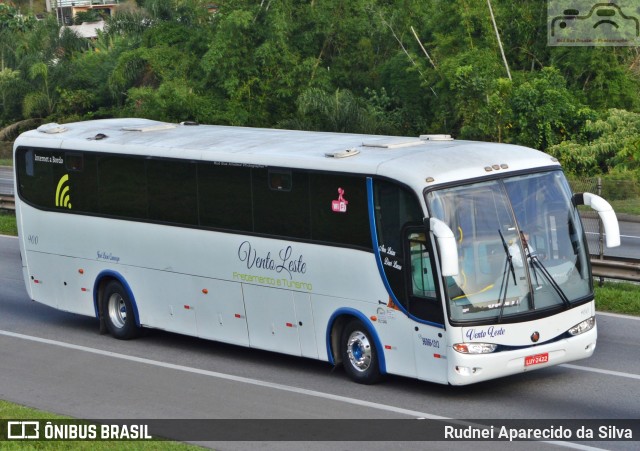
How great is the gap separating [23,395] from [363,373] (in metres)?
4.25

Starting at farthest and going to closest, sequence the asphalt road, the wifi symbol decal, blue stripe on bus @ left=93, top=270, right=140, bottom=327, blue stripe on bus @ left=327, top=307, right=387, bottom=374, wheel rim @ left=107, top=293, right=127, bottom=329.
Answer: the wifi symbol decal, wheel rim @ left=107, top=293, right=127, bottom=329, blue stripe on bus @ left=93, top=270, right=140, bottom=327, blue stripe on bus @ left=327, top=307, right=387, bottom=374, the asphalt road

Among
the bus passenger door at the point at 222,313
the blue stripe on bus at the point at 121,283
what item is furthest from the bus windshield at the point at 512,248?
the blue stripe on bus at the point at 121,283

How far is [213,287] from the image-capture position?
52.4 feet

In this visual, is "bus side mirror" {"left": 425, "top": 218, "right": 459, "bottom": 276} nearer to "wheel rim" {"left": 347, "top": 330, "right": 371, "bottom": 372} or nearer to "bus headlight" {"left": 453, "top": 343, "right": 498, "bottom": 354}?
"bus headlight" {"left": 453, "top": 343, "right": 498, "bottom": 354}

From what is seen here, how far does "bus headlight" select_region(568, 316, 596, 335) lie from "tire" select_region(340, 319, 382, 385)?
91.8 inches

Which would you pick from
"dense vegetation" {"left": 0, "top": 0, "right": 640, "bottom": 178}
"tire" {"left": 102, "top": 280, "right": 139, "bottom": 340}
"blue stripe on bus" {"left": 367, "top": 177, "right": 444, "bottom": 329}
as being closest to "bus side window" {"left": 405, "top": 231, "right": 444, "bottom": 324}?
"blue stripe on bus" {"left": 367, "top": 177, "right": 444, "bottom": 329}

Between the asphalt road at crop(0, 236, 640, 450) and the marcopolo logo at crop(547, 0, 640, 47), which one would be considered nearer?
the asphalt road at crop(0, 236, 640, 450)

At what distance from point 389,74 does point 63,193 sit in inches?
1008

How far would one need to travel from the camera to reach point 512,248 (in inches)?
507

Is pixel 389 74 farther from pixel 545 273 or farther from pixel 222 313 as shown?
pixel 545 273

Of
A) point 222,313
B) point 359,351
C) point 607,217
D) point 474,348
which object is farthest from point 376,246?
point 222,313

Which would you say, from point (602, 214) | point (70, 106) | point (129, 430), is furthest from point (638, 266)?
point (70, 106)

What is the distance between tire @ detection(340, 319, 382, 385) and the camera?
13.9 m

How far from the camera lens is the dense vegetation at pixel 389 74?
3578cm
